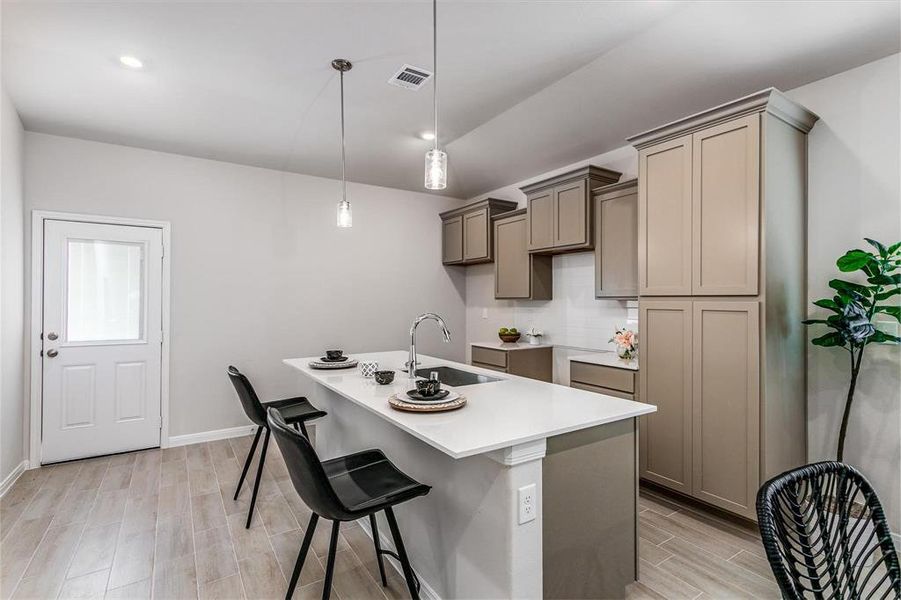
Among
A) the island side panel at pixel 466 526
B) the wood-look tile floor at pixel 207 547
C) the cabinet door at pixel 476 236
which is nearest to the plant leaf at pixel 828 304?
the wood-look tile floor at pixel 207 547

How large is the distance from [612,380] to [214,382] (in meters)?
3.67

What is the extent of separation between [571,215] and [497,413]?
8.58 feet

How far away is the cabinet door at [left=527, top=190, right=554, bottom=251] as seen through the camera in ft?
13.8

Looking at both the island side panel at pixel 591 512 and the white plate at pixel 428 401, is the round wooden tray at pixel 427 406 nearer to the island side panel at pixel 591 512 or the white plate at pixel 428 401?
the white plate at pixel 428 401

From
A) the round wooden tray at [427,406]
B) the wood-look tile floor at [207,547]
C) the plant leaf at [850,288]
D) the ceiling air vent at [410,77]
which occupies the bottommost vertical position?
the wood-look tile floor at [207,547]

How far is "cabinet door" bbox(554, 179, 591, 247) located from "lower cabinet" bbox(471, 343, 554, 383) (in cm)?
114

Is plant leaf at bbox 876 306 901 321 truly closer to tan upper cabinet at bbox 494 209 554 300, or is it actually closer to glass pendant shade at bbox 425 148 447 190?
glass pendant shade at bbox 425 148 447 190

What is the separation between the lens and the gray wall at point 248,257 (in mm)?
3922

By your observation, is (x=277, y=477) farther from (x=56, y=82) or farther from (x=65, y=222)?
(x=56, y=82)

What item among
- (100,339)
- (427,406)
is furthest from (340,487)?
(100,339)

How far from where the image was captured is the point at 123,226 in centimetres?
399

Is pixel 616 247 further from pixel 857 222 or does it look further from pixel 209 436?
pixel 209 436

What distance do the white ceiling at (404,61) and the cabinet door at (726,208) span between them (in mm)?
455

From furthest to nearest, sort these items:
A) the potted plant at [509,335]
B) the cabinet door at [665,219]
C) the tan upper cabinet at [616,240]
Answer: the potted plant at [509,335] < the tan upper cabinet at [616,240] < the cabinet door at [665,219]
